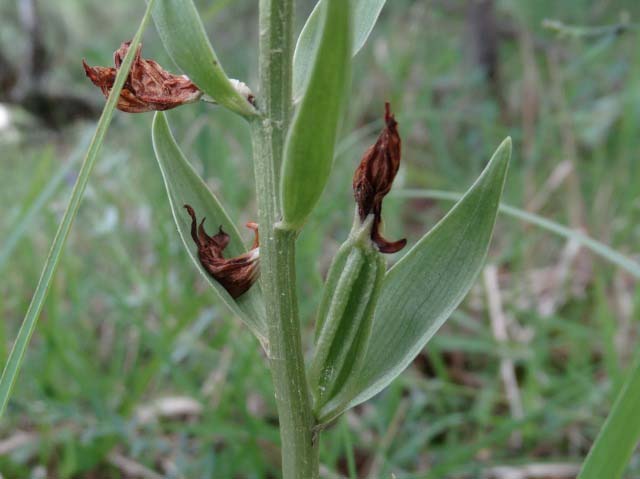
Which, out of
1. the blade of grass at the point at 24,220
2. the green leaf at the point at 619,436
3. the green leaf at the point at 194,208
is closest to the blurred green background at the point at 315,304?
the blade of grass at the point at 24,220

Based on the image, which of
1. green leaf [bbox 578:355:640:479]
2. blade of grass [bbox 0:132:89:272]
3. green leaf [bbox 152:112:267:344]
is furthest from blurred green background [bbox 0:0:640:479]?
green leaf [bbox 578:355:640:479]

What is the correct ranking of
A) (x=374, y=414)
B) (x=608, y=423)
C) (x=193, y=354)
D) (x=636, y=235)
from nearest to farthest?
(x=608, y=423) < (x=374, y=414) < (x=193, y=354) < (x=636, y=235)

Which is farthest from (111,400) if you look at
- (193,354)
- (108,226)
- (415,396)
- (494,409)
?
(494,409)

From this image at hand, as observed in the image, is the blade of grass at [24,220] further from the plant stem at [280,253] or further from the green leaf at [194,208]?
the plant stem at [280,253]

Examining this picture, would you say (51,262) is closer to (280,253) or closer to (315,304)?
(280,253)

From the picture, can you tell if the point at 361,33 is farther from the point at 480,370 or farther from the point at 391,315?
the point at 480,370

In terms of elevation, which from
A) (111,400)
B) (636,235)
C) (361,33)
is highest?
(361,33)

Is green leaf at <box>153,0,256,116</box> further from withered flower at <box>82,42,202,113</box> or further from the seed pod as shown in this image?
the seed pod
